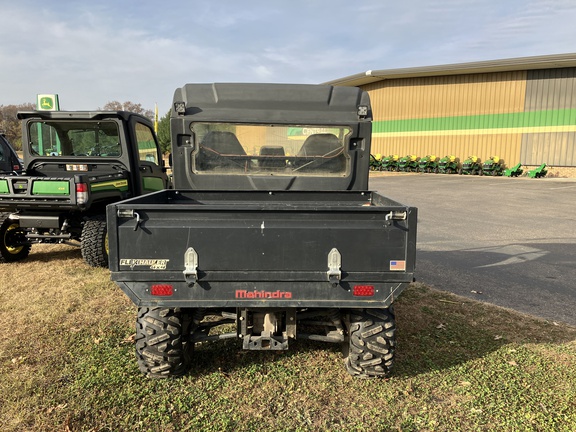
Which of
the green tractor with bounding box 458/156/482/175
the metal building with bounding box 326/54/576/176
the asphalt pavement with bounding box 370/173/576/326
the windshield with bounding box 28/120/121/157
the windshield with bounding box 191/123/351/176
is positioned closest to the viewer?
the windshield with bounding box 191/123/351/176

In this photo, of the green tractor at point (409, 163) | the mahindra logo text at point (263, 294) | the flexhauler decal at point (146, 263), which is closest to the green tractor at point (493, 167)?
the green tractor at point (409, 163)

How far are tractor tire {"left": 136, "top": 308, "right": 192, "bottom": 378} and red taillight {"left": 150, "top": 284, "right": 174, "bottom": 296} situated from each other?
0.30 metres

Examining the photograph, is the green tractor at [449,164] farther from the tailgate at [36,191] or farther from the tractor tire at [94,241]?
the tailgate at [36,191]

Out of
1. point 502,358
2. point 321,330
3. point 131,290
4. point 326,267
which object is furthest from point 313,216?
point 502,358

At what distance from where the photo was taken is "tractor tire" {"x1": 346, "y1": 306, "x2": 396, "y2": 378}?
3.20 meters

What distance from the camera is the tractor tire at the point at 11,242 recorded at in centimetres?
643

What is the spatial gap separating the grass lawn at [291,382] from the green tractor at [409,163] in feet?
97.5

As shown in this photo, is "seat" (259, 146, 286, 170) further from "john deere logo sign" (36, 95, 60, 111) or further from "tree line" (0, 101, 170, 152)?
"tree line" (0, 101, 170, 152)

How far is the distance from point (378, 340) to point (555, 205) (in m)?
14.2

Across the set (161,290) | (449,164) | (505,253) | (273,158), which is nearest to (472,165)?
(449,164)

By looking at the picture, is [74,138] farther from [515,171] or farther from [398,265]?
[515,171]

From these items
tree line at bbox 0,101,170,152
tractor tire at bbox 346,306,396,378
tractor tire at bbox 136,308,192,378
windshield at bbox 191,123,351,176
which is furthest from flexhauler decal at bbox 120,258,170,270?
tree line at bbox 0,101,170,152

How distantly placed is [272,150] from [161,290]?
2388 millimetres

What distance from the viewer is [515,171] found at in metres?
28.2
